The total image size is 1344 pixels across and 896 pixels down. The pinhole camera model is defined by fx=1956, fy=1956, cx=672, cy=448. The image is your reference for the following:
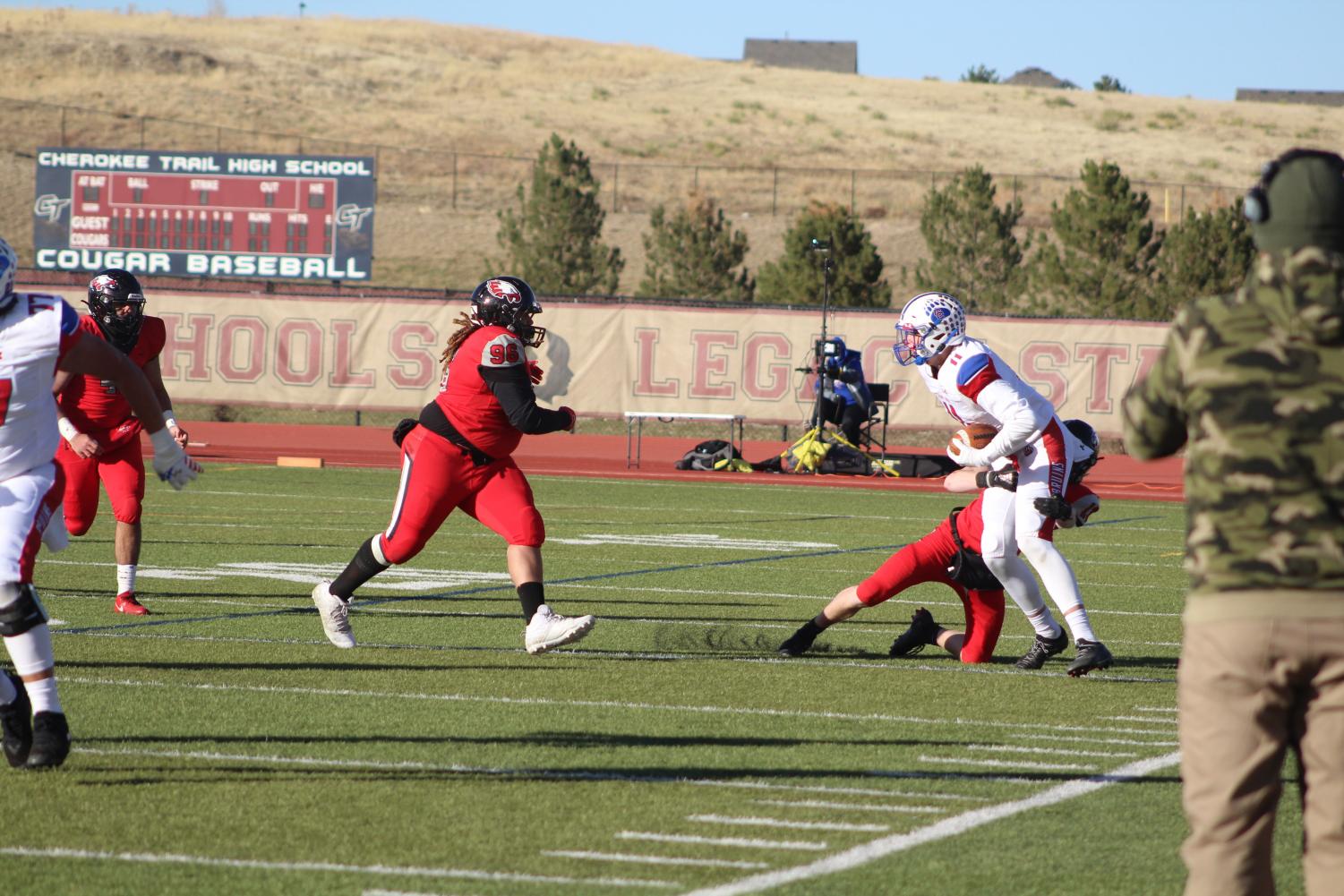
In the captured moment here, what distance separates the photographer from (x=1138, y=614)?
12.4 meters

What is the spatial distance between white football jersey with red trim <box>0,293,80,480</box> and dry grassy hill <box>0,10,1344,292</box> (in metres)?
55.5

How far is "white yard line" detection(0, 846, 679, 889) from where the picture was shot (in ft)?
17.6

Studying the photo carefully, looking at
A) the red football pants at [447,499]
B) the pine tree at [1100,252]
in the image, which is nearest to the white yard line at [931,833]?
the red football pants at [447,499]

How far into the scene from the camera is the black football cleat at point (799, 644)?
1011cm

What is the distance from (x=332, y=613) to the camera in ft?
32.1

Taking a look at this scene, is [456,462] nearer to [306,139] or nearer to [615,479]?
[615,479]

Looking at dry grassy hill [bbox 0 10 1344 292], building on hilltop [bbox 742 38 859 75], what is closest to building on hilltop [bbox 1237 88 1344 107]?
dry grassy hill [bbox 0 10 1344 292]

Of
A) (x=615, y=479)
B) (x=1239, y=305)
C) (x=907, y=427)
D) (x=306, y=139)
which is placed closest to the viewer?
(x=1239, y=305)

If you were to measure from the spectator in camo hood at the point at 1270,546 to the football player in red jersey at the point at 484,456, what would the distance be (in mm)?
5615

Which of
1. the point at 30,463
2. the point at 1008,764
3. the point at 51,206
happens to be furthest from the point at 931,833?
the point at 51,206

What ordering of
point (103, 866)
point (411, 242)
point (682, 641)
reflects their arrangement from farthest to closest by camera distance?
point (411, 242) → point (682, 641) → point (103, 866)

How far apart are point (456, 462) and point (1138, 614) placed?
499 cm

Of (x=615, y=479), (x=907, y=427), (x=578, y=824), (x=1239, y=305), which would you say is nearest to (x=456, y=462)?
(x=578, y=824)

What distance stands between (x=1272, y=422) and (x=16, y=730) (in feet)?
15.1
